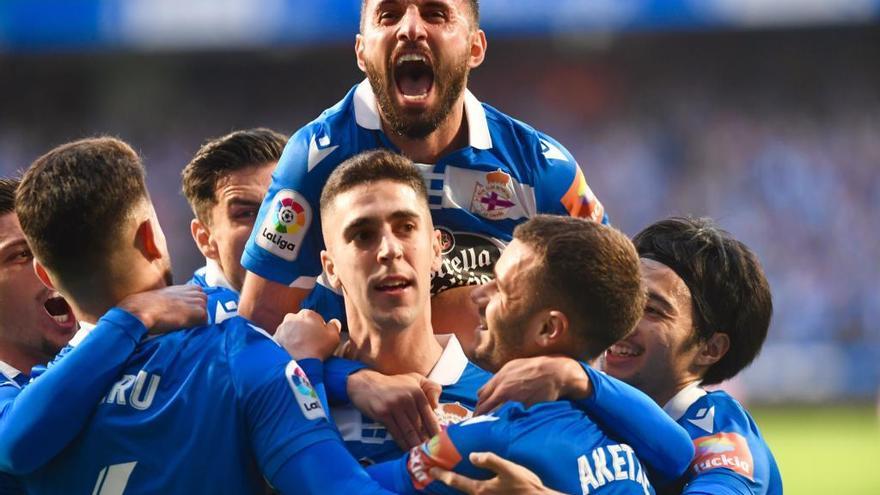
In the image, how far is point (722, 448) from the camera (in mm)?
4008

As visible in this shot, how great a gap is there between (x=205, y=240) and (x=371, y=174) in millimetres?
2081

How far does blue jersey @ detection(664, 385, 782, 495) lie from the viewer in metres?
3.87

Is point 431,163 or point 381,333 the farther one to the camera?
point 431,163

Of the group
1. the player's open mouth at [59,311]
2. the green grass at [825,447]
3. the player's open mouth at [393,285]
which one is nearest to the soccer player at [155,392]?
the player's open mouth at [393,285]

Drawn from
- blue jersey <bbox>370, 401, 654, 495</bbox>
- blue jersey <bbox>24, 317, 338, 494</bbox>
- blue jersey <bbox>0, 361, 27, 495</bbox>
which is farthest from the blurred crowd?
blue jersey <bbox>370, 401, 654, 495</bbox>

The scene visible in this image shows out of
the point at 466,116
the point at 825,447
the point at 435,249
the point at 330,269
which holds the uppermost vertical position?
the point at 466,116

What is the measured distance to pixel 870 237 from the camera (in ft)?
71.5

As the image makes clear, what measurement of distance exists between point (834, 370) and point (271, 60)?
11.7m

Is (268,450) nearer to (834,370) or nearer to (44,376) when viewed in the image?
(44,376)

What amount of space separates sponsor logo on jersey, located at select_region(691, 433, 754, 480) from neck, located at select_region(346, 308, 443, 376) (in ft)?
2.98

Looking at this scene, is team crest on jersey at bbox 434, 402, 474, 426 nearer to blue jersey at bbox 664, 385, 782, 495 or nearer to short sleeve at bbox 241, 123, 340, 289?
blue jersey at bbox 664, 385, 782, 495

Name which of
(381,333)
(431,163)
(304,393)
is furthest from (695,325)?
(304,393)

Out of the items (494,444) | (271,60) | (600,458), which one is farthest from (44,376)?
(271,60)

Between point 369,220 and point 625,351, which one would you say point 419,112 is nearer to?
point 369,220
